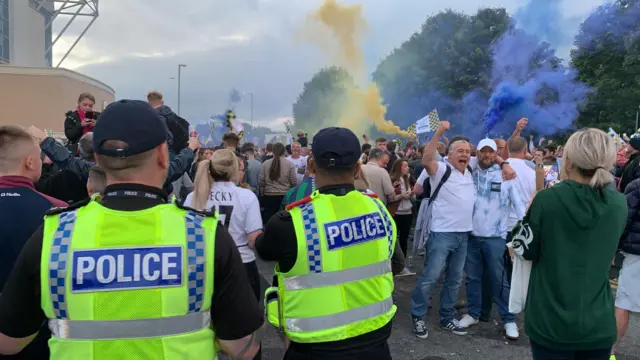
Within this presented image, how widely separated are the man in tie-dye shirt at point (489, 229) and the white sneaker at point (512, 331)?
4 cm

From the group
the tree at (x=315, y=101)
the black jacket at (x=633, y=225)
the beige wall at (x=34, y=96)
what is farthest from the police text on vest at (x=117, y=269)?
the tree at (x=315, y=101)

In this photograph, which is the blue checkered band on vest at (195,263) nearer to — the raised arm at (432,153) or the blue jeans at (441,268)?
the raised arm at (432,153)

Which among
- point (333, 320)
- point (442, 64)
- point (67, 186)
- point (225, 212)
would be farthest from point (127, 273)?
point (442, 64)

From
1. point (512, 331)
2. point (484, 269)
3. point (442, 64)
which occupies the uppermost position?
point (442, 64)

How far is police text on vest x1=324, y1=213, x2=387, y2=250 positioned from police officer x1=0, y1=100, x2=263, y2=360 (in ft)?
2.57

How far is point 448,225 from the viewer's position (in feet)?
17.8

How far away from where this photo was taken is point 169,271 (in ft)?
5.47

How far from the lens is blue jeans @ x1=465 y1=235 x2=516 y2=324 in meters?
5.57

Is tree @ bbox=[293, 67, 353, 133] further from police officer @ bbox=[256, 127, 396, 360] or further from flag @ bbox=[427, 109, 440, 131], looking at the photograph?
police officer @ bbox=[256, 127, 396, 360]

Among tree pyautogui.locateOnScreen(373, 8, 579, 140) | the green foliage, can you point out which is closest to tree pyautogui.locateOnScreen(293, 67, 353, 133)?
tree pyautogui.locateOnScreen(373, 8, 579, 140)

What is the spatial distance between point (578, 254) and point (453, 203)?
8.55ft

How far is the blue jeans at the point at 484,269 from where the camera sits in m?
5.57

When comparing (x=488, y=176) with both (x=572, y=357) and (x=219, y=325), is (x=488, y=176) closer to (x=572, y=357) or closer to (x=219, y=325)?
(x=572, y=357)

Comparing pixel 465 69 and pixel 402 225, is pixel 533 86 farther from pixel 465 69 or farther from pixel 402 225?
pixel 402 225
